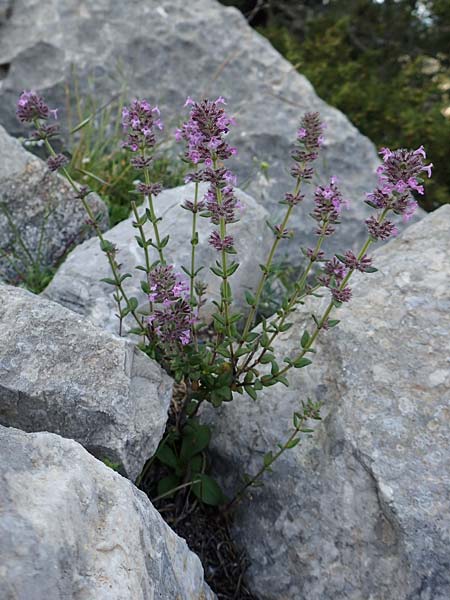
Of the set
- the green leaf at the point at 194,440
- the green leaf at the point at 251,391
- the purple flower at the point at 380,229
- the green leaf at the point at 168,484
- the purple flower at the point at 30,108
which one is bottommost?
the green leaf at the point at 168,484

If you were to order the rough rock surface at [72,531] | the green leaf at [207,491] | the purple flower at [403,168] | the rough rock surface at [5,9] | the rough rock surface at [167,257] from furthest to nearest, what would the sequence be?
the rough rock surface at [5,9], the rough rock surface at [167,257], the green leaf at [207,491], the purple flower at [403,168], the rough rock surface at [72,531]

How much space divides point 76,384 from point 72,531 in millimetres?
693

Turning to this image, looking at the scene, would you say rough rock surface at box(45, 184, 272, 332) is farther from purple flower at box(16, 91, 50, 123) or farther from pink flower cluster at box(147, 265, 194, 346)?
purple flower at box(16, 91, 50, 123)

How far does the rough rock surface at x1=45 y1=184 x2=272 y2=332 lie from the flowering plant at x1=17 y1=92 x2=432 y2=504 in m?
0.47

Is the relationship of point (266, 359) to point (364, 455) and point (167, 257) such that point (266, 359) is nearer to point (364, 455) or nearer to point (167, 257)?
point (364, 455)

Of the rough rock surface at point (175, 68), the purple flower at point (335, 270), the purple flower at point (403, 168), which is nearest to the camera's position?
the purple flower at point (403, 168)

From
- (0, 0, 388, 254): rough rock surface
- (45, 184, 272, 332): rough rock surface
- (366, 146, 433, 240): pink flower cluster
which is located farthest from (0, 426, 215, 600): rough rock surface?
(0, 0, 388, 254): rough rock surface

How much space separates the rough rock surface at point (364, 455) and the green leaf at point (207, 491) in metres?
0.08

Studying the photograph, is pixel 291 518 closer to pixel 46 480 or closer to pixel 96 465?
pixel 96 465

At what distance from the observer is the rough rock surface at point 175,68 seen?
196 inches

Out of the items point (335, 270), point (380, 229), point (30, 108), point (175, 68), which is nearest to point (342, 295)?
point (335, 270)

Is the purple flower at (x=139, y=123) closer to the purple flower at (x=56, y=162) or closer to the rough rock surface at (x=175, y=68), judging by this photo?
the purple flower at (x=56, y=162)

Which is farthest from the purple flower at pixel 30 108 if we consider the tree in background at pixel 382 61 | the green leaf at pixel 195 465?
the tree in background at pixel 382 61

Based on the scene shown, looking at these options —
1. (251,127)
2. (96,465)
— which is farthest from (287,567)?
(251,127)
